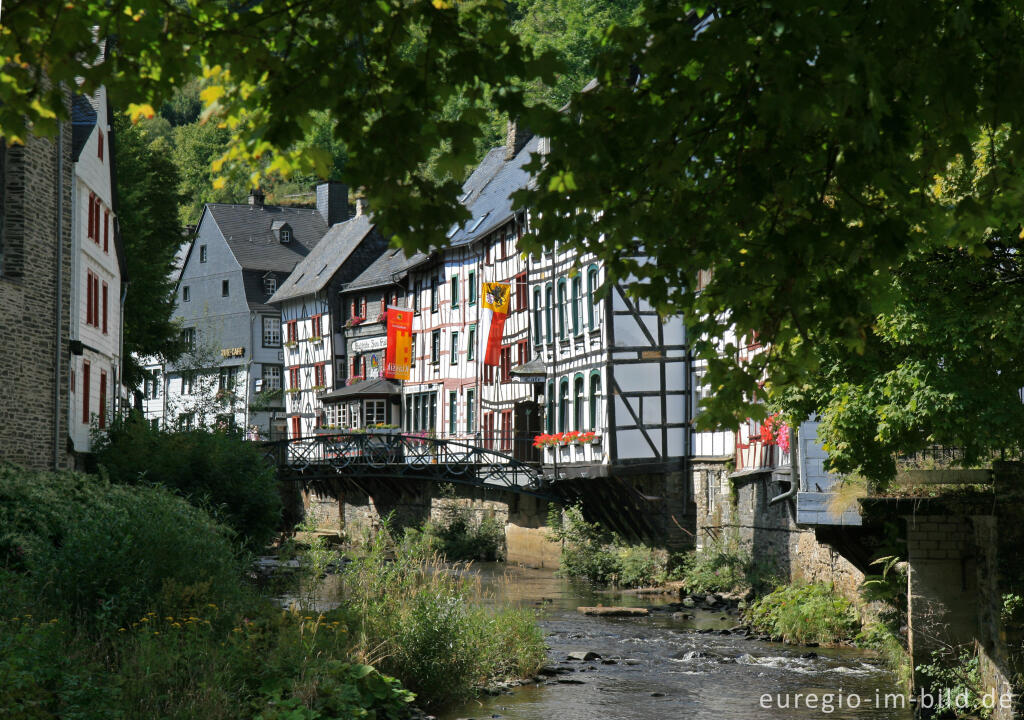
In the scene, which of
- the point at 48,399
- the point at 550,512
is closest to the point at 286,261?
the point at 550,512

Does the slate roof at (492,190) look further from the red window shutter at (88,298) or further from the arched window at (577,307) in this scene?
the red window shutter at (88,298)

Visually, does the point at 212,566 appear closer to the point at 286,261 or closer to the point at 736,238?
the point at 736,238

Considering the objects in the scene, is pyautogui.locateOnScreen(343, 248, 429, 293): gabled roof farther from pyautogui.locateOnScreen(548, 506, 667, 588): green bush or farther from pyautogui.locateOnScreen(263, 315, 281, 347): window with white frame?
pyautogui.locateOnScreen(548, 506, 667, 588): green bush

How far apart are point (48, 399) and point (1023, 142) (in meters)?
19.1

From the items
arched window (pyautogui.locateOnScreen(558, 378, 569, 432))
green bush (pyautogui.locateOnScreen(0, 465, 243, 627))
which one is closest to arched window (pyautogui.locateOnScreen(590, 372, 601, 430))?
arched window (pyautogui.locateOnScreen(558, 378, 569, 432))

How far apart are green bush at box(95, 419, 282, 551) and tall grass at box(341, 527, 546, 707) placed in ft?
25.1

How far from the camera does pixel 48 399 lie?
2153 cm

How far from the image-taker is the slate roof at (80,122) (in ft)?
77.2

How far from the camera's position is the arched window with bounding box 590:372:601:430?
98.4 feet

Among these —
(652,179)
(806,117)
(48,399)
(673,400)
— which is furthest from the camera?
(673,400)

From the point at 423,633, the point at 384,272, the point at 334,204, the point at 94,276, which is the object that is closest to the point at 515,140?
the point at 384,272

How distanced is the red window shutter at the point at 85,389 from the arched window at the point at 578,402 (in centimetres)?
1181

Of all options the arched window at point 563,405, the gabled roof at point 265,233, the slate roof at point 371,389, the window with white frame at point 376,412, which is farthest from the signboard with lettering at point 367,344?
the arched window at point 563,405

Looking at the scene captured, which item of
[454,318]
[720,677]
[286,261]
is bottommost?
[720,677]
